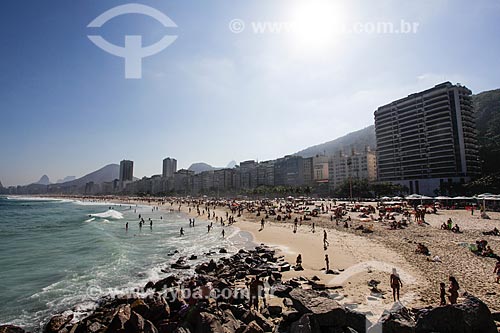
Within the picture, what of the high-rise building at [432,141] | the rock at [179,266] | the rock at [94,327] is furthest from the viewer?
the high-rise building at [432,141]

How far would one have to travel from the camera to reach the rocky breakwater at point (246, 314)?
646 centimetres

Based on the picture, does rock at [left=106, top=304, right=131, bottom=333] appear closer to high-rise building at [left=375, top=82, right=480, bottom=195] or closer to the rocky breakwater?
the rocky breakwater

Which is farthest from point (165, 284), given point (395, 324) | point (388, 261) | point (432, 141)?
point (432, 141)

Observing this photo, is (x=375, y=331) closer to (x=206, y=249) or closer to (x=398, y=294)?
(x=398, y=294)

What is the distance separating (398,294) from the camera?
10.3 m

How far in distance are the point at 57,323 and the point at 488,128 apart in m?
139

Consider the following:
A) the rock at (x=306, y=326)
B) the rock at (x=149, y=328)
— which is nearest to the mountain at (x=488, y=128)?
the rock at (x=306, y=326)

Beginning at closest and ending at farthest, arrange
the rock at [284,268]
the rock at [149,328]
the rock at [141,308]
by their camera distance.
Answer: the rock at [149,328] → the rock at [141,308] → the rock at [284,268]

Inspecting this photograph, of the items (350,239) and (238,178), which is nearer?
(350,239)

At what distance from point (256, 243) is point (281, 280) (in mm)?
11159

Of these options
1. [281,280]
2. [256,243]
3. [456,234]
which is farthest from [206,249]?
[456,234]

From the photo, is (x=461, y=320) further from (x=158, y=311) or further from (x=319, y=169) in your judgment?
(x=319, y=169)

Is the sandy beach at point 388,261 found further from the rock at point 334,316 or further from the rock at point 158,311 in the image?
the rock at point 158,311

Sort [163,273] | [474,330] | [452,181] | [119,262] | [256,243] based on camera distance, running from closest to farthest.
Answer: [474,330], [163,273], [119,262], [256,243], [452,181]
